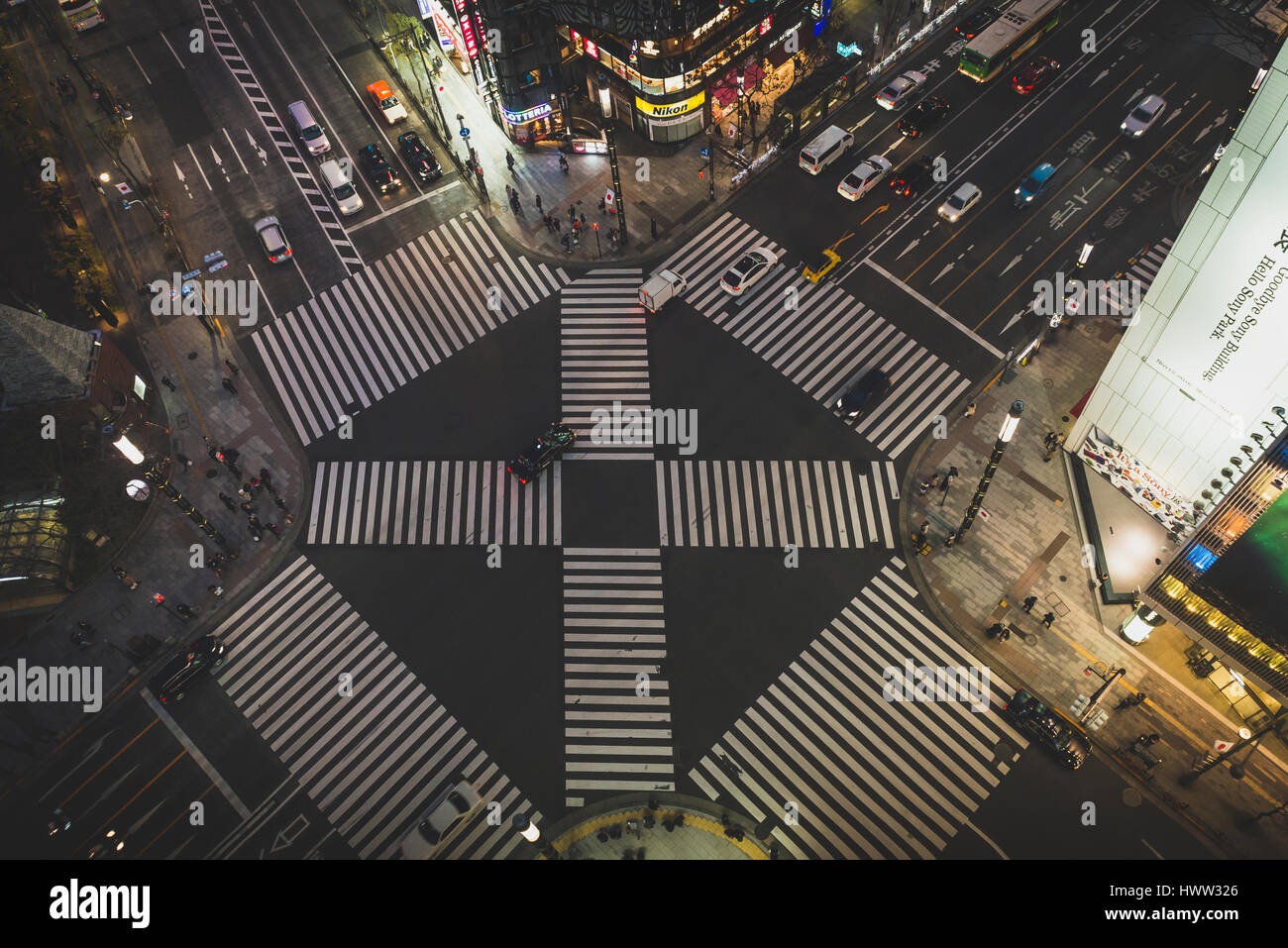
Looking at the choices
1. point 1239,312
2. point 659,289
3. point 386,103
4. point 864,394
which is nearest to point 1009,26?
point 864,394

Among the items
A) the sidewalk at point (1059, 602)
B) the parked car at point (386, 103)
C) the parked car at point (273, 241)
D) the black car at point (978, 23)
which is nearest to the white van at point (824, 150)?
the black car at point (978, 23)

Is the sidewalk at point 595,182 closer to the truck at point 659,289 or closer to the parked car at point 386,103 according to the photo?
the parked car at point 386,103

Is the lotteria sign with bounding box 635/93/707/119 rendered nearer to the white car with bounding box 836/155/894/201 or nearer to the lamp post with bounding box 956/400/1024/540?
the white car with bounding box 836/155/894/201

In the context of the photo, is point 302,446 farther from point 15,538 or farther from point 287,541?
point 15,538

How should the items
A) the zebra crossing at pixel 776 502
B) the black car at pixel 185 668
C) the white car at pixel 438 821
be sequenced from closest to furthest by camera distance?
1. the white car at pixel 438 821
2. the black car at pixel 185 668
3. the zebra crossing at pixel 776 502

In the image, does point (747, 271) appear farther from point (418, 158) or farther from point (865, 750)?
point (865, 750)

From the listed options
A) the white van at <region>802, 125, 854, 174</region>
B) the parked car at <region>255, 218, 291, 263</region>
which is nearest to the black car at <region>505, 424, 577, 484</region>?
the parked car at <region>255, 218, 291, 263</region>
